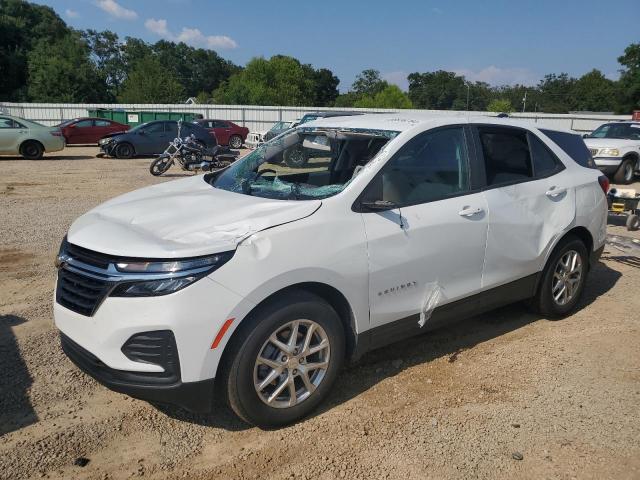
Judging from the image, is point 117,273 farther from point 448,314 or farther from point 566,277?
point 566,277

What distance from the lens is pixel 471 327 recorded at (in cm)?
486

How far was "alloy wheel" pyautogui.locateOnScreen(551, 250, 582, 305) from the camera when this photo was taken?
4.82 meters

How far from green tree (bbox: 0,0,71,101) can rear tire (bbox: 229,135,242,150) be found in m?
40.1

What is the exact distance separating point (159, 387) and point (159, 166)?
43.9 feet

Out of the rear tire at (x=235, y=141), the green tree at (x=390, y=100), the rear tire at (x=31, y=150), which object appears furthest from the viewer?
the green tree at (x=390, y=100)

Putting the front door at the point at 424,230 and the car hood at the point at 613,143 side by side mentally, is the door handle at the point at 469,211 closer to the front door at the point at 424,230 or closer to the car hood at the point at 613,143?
the front door at the point at 424,230

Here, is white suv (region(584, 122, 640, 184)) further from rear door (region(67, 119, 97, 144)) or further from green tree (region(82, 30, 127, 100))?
green tree (region(82, 30, 127, 100))

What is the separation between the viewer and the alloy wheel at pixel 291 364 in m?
3.05

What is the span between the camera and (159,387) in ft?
9.27

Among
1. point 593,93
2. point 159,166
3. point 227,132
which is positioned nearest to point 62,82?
point 227,132

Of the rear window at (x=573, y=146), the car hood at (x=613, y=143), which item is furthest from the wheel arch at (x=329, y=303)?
the car hood at (x=613, y=143)

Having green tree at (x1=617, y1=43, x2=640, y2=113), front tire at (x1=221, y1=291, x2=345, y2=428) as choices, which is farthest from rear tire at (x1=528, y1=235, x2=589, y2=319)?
green tree at (x1=617, y1=43, x2=640, y2=113)

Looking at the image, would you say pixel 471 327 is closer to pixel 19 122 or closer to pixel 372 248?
pixel 372 248

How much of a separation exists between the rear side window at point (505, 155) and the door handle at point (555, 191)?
0.21m
